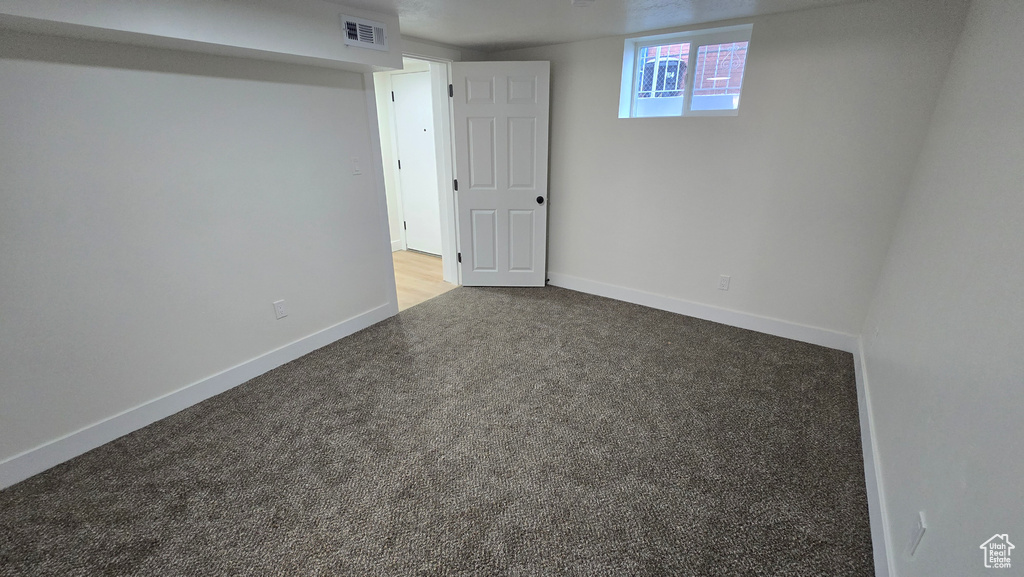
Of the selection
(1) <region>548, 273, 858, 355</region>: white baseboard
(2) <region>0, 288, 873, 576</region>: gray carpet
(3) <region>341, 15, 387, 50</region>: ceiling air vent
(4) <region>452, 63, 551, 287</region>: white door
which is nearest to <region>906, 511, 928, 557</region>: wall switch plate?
(2) <region>0, 288, 873, 576</region>: gray carpet

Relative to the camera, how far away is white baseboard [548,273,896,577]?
157 centimetres

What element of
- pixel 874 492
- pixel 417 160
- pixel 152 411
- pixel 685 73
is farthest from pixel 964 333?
pixel 417 160

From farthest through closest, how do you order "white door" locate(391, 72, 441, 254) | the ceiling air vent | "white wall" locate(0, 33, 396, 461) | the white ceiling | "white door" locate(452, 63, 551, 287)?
1. "white door" locate(391, 72, 441, 254)
2. "white door" locate(452, 63, 551, 287)
3. the ceiling air vent
4. the white ceiling
5. "white wall" locate(0, 33, 396, 461)

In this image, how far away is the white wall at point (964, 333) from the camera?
99 centimetres

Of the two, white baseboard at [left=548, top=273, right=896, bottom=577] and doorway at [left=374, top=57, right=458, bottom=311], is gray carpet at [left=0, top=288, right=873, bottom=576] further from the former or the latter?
doorway at [left=374, top=57, right=458, bottom=311]

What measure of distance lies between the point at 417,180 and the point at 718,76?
11.6ft

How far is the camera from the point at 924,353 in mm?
1592

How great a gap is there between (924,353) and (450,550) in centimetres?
196

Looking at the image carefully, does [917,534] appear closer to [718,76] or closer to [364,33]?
[718,76]

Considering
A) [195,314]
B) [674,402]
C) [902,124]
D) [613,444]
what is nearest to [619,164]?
[902,124]

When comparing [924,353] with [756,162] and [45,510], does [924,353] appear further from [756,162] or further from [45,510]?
[45,510]

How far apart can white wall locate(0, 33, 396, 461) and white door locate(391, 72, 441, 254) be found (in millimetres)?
2018

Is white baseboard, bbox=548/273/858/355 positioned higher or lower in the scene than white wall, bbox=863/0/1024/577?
lower

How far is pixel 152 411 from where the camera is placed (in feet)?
7.54
